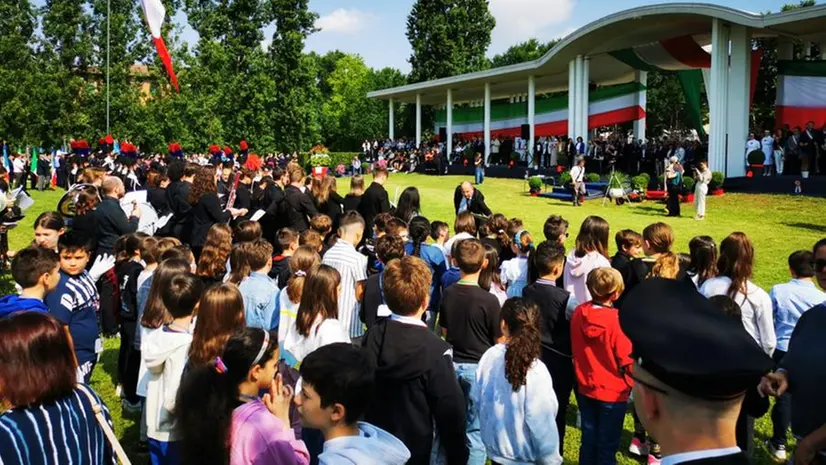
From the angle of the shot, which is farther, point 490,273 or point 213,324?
point 490,273

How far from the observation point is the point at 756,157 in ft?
73.1

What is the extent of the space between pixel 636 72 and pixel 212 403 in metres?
31.0

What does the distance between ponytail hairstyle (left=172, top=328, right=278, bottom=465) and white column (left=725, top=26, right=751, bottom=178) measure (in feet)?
76.9

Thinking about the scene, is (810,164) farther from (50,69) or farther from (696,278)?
(50,69)

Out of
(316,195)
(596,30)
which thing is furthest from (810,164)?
(316,195)

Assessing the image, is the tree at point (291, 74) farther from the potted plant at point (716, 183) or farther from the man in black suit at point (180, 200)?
the man in black suit at point (180, 200)

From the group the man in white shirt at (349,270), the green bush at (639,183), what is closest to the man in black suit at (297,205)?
the man in white shirt at (349,270)

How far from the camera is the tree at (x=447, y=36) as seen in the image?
52.6 meters

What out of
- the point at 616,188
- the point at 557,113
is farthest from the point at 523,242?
the point at 557,113

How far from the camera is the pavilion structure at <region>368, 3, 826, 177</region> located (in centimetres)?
2239

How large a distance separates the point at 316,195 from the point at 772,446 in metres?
6.10

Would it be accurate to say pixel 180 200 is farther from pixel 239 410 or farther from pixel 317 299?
pixel 239 410

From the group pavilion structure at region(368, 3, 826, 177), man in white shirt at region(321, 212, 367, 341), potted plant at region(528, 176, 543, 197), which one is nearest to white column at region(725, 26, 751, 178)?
pavilion structure at region(368, 3, 826, 177)

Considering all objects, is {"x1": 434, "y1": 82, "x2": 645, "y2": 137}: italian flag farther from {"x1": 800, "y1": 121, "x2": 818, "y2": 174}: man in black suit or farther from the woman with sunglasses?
the woman with sunglasses
